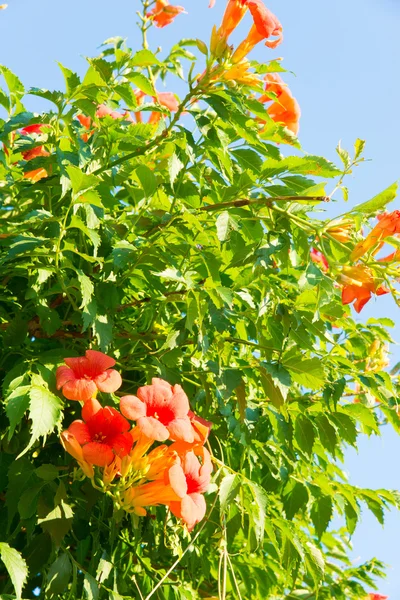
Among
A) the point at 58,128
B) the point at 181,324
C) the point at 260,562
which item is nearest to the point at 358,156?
the point at 181,324

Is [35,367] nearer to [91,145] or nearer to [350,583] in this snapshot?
[91,145]

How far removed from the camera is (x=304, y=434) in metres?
2.10

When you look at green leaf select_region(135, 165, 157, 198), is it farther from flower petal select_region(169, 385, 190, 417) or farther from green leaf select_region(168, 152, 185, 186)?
flower petal select_region(169, 385, 190, 417)

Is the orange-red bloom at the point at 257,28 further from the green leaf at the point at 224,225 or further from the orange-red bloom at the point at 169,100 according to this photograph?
the orange-red bloom at the point at 169,100

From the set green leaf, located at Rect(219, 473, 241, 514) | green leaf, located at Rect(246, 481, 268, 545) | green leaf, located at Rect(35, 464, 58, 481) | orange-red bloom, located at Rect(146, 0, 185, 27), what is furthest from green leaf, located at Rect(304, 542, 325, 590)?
orange-red bloom, located at Rect(146, 0, 185, 27)

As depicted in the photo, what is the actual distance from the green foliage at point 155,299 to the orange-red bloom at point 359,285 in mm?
36

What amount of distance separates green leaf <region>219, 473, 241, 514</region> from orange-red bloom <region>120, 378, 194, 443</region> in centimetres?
30

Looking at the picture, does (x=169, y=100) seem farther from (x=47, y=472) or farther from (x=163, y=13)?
(x=47, y=472)

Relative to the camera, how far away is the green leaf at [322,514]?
92.0 inches

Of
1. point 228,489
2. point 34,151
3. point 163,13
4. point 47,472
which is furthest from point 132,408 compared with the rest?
point 163,13

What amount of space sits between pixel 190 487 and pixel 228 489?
0.22m

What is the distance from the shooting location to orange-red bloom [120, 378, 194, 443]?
5.39 feet

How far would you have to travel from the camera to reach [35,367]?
6.12 ft

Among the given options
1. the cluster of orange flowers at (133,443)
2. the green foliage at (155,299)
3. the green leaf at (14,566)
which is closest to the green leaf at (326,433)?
the green foliage at (155,299)
